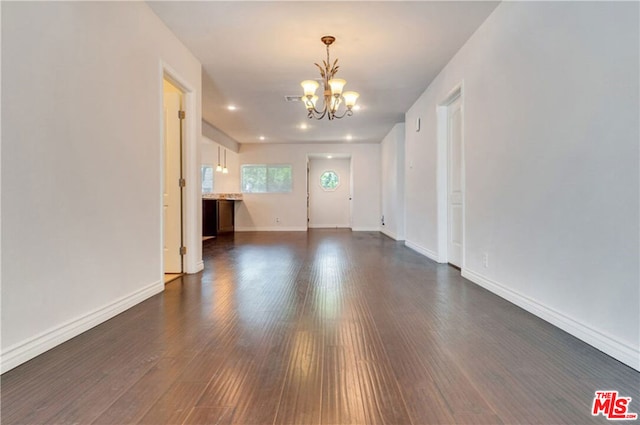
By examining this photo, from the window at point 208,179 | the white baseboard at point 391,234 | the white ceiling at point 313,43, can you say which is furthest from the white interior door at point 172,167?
the window at point 208,179

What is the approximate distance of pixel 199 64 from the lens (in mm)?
3871

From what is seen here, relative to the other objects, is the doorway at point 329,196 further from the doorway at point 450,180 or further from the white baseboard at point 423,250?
the doorway at point 450,180

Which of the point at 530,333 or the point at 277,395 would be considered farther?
the point at 530,333

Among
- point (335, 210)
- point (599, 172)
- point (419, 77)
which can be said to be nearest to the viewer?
point (599, 172)

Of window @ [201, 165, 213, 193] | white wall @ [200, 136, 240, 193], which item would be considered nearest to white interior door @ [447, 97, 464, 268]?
white wall @ [200, 136, 240, 193]

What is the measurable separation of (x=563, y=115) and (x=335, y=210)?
917 centimetres

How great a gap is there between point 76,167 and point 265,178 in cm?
765

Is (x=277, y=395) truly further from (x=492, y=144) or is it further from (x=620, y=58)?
(x=492, y=144)

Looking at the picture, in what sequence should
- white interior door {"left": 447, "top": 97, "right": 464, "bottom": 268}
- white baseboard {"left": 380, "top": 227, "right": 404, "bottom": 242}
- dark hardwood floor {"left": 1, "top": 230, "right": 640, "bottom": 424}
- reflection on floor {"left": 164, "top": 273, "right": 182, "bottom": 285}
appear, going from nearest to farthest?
dark hardwood floor {"left": 1, "top": 230, "right": 640, "bottom": 424}
reflection on floor {"left": 164, "top": 273, "right": 182, "bottom": 285}
white interior door {"left": 447, "top": 97, "right": 464, "bottom": 268}
white baseboard {"left": 380, "top": 227, "right": 404, "bottom": 242}

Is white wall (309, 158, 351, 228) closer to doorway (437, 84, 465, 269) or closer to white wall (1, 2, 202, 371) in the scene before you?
doorway (437, 84, 465, 269)

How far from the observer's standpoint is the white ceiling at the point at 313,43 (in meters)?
2.81

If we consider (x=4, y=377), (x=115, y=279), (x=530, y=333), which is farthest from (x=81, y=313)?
(x=530, y=333)

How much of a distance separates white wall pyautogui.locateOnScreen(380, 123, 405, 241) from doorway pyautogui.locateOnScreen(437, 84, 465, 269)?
2657 mm

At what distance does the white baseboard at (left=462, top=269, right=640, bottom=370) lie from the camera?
157 centimetres
